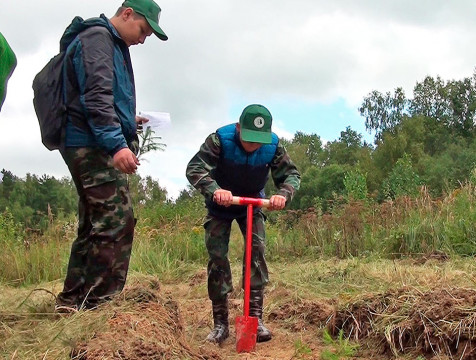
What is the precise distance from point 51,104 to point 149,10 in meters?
0.76

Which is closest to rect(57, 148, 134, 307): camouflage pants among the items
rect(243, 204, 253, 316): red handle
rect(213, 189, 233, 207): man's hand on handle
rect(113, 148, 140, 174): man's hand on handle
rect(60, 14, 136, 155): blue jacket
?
rect(60, 14, 136, 155): blue jacket

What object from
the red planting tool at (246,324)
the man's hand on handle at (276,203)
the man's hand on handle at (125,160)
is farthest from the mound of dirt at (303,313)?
the man's hand on handle at (125,160)

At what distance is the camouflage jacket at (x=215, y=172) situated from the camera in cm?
431

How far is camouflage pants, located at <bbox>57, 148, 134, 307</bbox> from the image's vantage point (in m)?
3.69

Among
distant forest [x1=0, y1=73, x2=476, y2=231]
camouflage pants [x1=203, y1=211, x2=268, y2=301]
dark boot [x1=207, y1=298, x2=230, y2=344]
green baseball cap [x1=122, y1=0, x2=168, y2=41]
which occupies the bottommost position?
dark boot [x1=207, y1=298, x2=230, y2=344]

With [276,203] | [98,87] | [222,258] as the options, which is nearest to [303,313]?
[222,258]

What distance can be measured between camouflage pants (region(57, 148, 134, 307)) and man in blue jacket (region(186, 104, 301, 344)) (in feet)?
2.46

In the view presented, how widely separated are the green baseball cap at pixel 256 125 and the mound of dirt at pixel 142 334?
123 cm

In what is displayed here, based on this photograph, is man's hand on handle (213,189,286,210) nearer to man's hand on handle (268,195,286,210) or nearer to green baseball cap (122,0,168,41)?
man's hand on handle (268,195,286,210)

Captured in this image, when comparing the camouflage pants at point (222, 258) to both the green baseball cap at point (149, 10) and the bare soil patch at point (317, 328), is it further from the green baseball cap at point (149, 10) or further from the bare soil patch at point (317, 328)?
the green baseball cap at point (149, 10)

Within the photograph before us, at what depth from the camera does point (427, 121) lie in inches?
2285

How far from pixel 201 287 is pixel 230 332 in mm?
1915

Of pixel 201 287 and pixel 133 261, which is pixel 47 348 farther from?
pixel 133 261

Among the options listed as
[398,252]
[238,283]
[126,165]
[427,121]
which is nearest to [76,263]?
[126,165]
